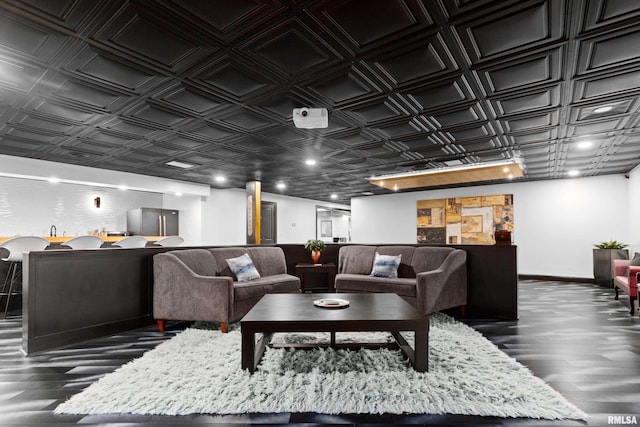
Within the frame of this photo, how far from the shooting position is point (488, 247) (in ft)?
15.5

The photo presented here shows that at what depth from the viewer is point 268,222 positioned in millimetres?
11203

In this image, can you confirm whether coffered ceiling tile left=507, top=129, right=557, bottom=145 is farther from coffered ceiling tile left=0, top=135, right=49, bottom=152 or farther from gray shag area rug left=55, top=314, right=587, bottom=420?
coffered ceiling tile left=0, top=135, right=49, bottom=152

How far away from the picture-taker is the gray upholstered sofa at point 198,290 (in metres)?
3.86

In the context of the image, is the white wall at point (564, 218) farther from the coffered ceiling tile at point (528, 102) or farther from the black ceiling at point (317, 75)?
the coffered ceiling tile at point (528, 102)

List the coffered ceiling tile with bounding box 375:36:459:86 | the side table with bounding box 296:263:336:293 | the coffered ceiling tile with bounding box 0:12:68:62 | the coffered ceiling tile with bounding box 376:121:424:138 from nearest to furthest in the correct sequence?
the coffered ceiling tile with bounding box 0:12:68:62 → the coffered ceiling tile with bounding box 375:36:459:86 → the coffered ceiling tile with bounding box 376:121:424:138 → the side table with bounding box 296:263:336:293

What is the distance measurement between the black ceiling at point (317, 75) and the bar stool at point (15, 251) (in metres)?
1.52

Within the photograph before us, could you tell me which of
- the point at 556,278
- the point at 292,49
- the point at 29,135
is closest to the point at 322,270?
the point at 292,49

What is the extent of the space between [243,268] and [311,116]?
238 cm

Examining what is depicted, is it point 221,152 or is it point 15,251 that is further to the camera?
point 221,152

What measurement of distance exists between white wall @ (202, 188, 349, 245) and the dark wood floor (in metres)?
5.20

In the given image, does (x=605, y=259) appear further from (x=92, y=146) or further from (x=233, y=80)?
(x=92, y=146)

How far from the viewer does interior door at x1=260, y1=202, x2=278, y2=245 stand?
1093cm

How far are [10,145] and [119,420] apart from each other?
17.9 feet

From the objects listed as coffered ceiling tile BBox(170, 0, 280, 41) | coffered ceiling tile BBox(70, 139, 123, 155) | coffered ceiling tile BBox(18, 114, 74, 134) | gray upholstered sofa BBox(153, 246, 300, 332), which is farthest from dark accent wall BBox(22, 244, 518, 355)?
coffered ceiling tile BBox(170, 0, 280, 41)
